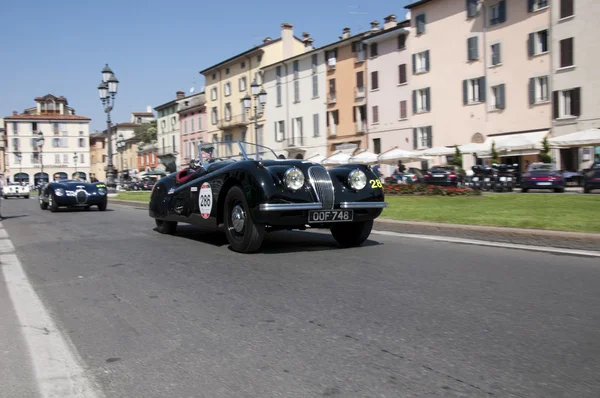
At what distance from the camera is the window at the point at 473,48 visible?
123 ft

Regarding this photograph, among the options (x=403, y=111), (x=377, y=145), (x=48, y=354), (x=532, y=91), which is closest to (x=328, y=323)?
(x=48, y=354)

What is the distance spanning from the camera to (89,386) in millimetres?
2941

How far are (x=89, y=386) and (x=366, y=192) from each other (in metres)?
4.91

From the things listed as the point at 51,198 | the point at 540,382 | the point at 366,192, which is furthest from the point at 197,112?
the point at 540,382

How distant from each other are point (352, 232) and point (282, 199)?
1475 millimetres

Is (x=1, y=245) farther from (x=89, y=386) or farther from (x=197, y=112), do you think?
(x=197, y=112)

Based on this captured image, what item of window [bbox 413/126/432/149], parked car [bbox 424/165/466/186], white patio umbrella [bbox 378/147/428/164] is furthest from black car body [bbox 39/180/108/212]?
window [bbox 413/126/432/149]

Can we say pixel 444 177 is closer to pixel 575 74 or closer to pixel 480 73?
pixel 575 74

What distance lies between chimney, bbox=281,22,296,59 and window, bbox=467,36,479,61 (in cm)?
2591

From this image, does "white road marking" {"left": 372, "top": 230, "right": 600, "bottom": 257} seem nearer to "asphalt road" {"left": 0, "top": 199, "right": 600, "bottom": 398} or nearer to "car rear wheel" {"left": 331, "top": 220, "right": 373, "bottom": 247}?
"asphalt road" {"left": 0, "top": 199, "right": 600, "bottom": 398}

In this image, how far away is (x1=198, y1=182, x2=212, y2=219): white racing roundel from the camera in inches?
313

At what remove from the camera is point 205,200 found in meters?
8.06

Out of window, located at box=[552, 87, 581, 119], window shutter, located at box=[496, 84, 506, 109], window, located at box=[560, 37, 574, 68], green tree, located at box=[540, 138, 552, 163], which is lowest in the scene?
green tree, located at box=[540, 138, 552, 163]

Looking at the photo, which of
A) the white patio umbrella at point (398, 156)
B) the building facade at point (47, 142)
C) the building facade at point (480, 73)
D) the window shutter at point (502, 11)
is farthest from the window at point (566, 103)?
the building facade at point (47, 142)
